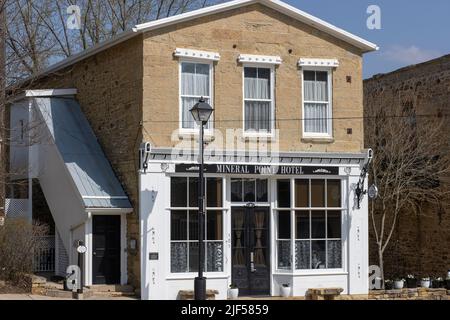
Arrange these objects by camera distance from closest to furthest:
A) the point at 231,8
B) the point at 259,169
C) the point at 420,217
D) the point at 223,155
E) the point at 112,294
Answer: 1. the point at 112,294
2. the point at 223,155
3. the point at 231,8
4. the point at 259,169
5. the point at 420,217

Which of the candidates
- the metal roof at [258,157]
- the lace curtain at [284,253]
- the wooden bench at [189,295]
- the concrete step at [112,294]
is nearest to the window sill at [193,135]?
the metal roof at [258,157]

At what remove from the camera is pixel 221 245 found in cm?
→ 2130

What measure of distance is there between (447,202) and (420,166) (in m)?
1.46

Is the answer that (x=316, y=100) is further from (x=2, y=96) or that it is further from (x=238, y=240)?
(x=2, y=96)

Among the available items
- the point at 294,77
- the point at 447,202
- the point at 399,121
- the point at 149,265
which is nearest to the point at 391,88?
the point at 399,121

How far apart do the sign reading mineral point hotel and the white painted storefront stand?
0.03m

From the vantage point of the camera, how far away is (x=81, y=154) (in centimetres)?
2214

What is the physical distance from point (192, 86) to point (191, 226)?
3589 mm

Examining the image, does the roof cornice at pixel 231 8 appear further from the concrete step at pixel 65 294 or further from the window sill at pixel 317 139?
the concrete step at pixel 65 294

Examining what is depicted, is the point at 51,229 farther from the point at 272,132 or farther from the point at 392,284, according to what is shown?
the point at 392,284

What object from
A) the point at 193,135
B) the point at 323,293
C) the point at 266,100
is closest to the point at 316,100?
the point at 266,100

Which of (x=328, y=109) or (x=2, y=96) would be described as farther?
(x=328, y=109)

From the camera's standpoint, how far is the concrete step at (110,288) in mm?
20547

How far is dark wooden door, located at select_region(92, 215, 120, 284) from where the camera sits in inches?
834
